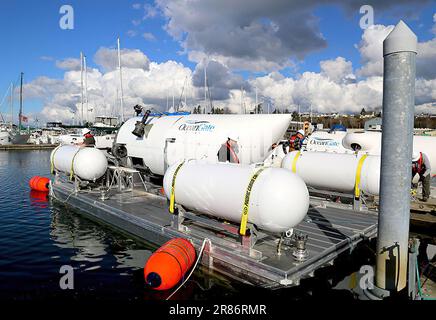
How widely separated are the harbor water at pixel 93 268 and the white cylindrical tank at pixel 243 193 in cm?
140

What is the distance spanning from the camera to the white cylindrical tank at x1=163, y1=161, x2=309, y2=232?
22.0 feet

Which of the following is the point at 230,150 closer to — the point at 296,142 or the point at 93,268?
the point at 93,268

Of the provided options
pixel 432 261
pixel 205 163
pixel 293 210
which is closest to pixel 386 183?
pixel 293 210

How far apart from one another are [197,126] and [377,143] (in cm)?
950

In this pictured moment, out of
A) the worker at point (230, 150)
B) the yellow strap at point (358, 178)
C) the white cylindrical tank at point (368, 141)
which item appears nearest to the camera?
the yellow strap at point (358, 178)

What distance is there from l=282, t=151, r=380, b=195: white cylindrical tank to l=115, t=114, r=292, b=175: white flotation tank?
1.64 m

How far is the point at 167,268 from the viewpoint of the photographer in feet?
22.3

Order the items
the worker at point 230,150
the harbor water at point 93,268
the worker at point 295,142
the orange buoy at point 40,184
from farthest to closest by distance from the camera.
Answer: the orange buoy at point 40,184 < the worker at point 295,142 < the worker at point 230,150 < the harbor water at point 93,268

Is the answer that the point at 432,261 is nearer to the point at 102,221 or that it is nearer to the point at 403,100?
the point at 403,100

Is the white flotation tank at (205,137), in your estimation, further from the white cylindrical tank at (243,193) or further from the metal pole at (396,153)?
the metal pole at (396,153)

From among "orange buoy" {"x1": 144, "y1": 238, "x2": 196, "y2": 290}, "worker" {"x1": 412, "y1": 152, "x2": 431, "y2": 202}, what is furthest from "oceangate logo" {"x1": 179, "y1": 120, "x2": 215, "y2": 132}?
"worker" {"x1": 412, "y1": 152, "x2": 431, "y2": 202}

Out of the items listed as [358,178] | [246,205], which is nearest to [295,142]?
[358,178]

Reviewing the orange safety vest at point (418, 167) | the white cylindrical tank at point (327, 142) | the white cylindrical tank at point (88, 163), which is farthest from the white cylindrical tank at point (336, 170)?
the white cylindrical tank at point (88, 163)

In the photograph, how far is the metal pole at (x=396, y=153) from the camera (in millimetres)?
5203
